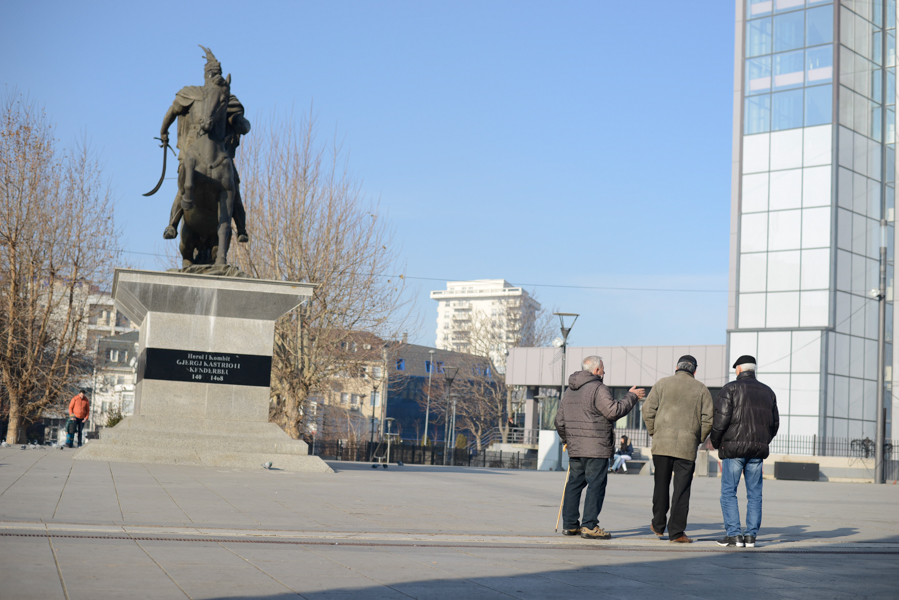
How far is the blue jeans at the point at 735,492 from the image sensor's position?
27.0 ft

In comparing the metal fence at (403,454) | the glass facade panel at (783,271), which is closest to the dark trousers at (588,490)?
the metal fence at (403,454)

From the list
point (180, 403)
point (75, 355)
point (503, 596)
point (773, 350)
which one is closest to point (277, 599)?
point (503, 596)

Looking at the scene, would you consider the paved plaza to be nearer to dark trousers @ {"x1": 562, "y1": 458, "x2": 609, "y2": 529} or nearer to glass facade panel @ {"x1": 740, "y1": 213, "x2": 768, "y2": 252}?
dark trousers @ {"x1": 562, "y1": 458, "x2": 609, "y2": 529}

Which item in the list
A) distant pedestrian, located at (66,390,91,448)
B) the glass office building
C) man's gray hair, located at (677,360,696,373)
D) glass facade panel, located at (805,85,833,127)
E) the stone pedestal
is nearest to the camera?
man's gray hair, located at (677,360,696,373)

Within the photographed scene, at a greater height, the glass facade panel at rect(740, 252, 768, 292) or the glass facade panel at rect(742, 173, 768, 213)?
the glass facade panel at rect(742, 173, 768, 213)

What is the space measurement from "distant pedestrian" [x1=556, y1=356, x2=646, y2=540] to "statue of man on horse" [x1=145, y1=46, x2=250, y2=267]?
7.89m

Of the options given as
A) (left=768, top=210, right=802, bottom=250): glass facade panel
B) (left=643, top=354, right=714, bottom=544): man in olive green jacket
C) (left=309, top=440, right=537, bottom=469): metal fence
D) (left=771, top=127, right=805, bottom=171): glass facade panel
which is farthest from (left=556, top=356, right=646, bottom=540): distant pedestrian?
(left=771, top=127, right=805, bottom=171): glass facade panel

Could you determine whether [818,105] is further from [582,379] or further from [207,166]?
[582,379]

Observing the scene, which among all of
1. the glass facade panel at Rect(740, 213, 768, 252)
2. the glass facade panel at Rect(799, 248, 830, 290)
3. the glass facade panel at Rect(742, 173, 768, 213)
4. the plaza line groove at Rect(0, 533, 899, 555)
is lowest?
the plaza line groove at Rect(0, 533, 899, 555)

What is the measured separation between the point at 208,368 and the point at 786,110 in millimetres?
36160

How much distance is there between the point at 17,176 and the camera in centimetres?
3067

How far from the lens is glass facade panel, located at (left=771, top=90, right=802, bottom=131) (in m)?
42.7

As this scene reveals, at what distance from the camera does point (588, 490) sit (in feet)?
27.1

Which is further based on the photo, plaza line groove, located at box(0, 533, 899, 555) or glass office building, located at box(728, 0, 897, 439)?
glass office building, located at box(728, 0, 897, 439)
